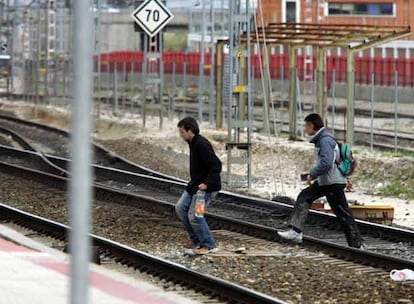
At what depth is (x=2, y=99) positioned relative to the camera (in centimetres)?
5906

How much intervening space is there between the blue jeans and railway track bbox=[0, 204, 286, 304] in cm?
71

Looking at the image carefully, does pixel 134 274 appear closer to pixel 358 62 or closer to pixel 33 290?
pixel 33 290

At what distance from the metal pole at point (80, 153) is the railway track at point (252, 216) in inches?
298

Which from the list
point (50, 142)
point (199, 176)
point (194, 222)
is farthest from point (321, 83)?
point (199, 176)

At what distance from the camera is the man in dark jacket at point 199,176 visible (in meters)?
12.6

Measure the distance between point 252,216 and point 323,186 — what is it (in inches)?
147

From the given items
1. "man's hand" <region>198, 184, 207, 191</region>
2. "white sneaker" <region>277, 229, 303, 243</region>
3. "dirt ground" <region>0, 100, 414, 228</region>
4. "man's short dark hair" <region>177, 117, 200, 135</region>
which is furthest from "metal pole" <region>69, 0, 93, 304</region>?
"dirt ground" <region>0, 100, 414, 228</region>

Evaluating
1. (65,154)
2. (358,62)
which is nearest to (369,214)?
(65,154)

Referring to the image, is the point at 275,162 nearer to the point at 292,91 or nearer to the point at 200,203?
the point at 292,91

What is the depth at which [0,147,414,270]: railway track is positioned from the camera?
44.5 feet

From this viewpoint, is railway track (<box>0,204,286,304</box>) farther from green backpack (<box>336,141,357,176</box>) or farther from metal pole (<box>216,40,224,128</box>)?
metal pole (<box>216,40,224,128</box>)

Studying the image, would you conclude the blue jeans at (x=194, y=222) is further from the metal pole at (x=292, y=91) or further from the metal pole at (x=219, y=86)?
the metal pole at (x=219, y=86)

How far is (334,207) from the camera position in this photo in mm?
13727

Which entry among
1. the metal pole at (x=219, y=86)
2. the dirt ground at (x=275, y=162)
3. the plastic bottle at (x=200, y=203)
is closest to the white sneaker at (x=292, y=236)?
the plastic bottle at (x=200, y=203)
